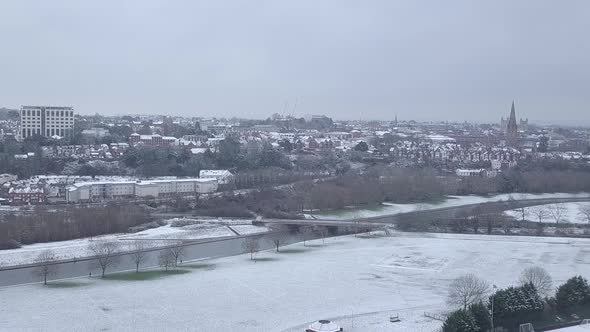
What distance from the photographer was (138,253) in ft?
31.5

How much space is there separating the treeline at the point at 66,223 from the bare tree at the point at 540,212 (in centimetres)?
801

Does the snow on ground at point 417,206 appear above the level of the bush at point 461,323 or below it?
below

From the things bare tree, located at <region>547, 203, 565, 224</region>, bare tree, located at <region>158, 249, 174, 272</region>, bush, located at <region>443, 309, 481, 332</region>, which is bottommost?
bare tree, located at <region>158, 249, 174, 272</region>

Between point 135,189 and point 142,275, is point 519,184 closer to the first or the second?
point 135,189

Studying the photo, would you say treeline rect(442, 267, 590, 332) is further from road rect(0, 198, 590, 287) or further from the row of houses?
the row of houses

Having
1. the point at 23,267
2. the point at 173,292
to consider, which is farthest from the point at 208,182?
the point at 173,292

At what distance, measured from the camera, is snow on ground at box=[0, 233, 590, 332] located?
6832mm

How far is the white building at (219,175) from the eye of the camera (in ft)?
60.2

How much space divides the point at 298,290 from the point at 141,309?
6.13 feet

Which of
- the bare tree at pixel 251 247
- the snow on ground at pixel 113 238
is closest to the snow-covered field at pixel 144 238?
the snow on ground at pixel 113 238

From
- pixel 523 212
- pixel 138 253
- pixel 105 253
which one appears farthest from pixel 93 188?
pixel 523 212

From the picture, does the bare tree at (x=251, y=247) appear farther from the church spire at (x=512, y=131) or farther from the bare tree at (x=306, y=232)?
the church spire at (x=512, y=131)

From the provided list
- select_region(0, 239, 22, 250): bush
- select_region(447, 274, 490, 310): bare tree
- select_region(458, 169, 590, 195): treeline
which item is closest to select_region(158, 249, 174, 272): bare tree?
select_region(0, 239, 22, 250): bush

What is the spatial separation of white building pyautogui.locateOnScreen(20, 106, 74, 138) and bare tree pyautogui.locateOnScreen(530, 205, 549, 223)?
1574cm
